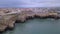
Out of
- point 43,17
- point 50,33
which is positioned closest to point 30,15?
point 43,17

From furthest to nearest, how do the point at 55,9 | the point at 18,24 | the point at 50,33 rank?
1. the point at 55,9
2. the point at 18,24
3. the point at 50,33

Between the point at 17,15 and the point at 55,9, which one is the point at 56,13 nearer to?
the point at 55,9

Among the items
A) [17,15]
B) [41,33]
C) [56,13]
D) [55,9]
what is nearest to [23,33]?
[41,33]

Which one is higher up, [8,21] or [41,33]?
[8,21]

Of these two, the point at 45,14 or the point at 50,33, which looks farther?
the point at 45,14

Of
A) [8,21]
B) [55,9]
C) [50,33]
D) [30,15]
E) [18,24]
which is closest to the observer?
[50,33]

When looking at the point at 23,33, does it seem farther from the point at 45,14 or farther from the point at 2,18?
the point at 45,14
